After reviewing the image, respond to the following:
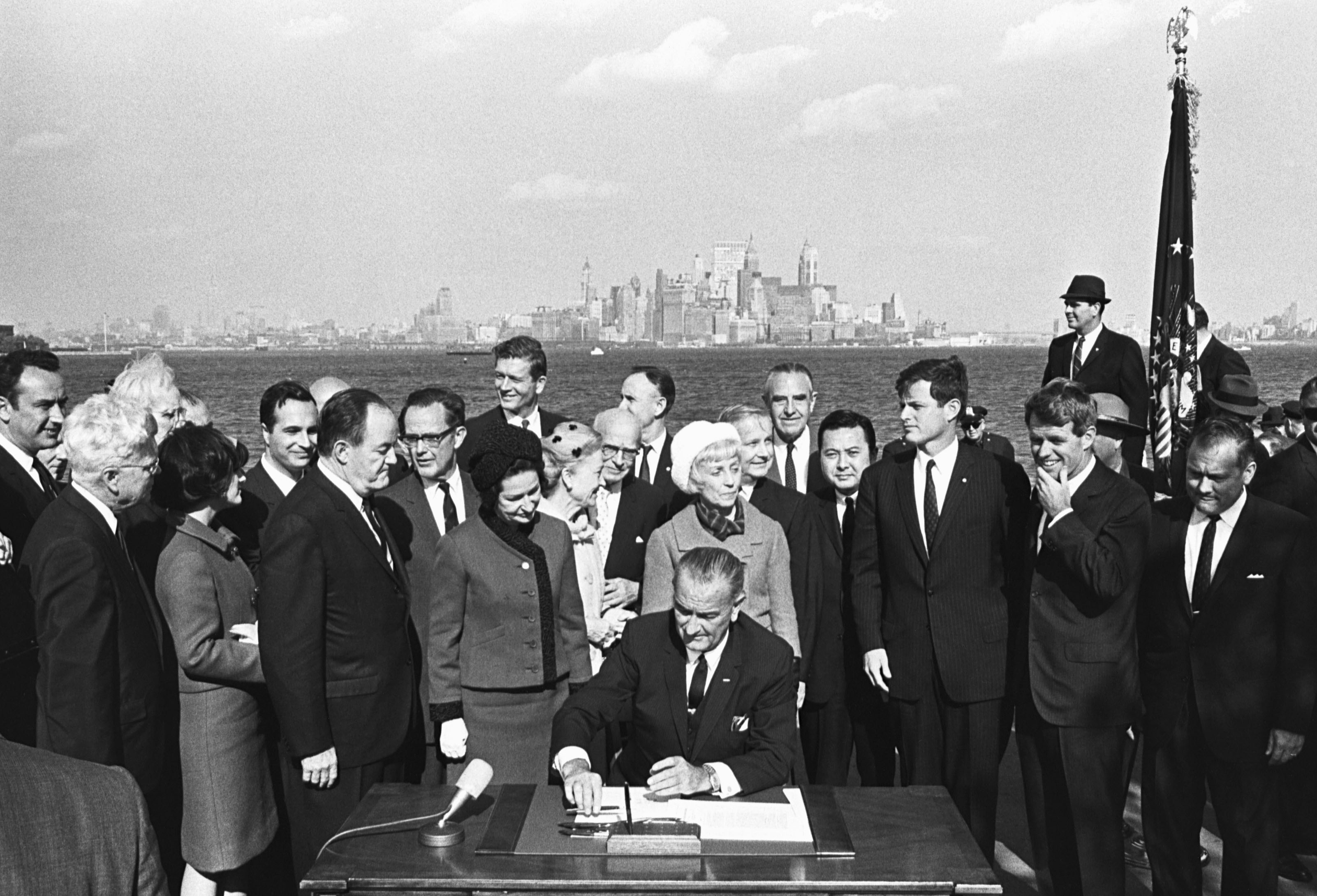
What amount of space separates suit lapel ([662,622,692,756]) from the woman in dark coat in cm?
63

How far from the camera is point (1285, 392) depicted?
48469 millimetres

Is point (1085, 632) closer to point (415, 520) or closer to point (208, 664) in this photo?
point (415, 520)

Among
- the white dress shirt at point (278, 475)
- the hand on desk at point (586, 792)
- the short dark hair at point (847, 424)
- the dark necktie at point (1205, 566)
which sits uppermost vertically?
the short dark hair at point (847, 424)

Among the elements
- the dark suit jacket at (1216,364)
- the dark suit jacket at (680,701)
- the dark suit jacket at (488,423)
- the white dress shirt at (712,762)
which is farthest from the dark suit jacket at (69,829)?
the dark suit jacket at (1216,364)

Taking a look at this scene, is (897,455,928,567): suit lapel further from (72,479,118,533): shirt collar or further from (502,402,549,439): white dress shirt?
(72,479,118,533): shirt collar

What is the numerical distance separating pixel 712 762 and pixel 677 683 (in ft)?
0.82

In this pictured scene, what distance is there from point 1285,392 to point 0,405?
51.4 metres

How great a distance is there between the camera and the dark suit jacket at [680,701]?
3389mm

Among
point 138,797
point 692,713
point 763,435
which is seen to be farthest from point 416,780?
point 138,797

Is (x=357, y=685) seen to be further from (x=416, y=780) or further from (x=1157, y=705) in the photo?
(x=1157, y=705)

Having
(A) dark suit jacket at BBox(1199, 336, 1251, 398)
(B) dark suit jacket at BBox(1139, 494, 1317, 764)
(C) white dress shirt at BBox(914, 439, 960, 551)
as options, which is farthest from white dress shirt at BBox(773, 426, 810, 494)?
(A) dark suit jacket at BBox(1199, 336, 1251, 398)

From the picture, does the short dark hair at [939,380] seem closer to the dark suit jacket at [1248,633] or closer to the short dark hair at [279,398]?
the dark suit jacket at [1248,633]

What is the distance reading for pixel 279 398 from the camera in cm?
477

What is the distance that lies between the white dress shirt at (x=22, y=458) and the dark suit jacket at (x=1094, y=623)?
370 cm
